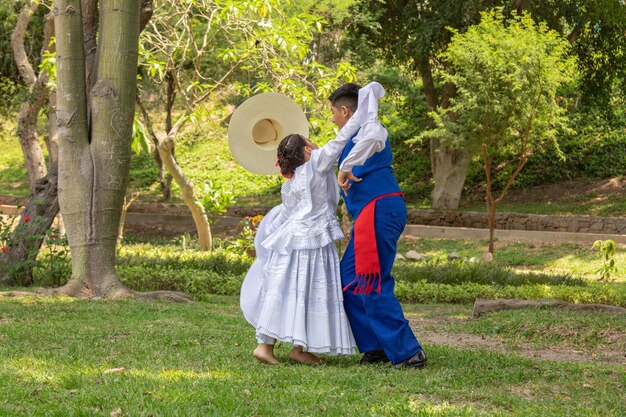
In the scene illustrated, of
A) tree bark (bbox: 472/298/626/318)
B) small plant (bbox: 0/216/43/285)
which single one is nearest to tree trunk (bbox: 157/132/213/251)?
small plant (bbox: 0/216/43/285)

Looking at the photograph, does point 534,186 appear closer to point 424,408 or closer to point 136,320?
point 136,320

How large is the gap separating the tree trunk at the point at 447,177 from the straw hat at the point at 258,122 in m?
18.4

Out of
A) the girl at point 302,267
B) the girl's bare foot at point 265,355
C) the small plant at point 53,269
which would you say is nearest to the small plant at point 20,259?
the small plant at point 53,269

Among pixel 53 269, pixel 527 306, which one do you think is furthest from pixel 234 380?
pixel 53 269

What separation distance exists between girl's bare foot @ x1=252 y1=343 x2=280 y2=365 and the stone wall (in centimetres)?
1651

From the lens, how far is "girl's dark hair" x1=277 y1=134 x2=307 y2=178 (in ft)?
18.9

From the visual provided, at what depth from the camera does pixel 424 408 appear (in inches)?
164

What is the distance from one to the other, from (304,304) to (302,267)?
237 mm

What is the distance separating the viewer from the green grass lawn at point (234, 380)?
4.11 meters

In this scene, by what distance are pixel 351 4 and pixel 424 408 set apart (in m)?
19.9

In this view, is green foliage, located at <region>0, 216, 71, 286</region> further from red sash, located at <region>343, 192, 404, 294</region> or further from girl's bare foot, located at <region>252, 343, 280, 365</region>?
red sash, located at <region>343, 192, 404, 294</region>

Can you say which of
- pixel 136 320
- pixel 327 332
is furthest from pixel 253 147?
pixel 136 320

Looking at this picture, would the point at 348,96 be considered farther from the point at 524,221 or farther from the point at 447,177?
the point at 447,177

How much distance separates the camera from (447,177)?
24.6m
